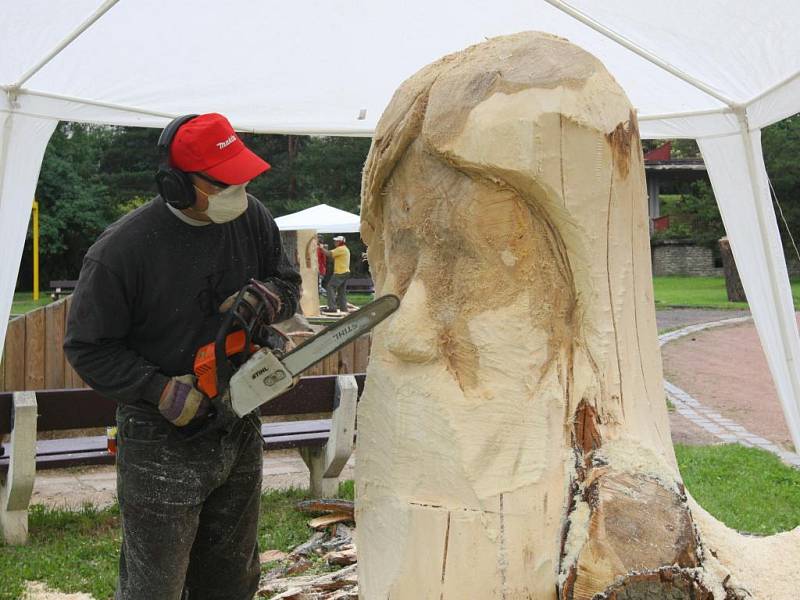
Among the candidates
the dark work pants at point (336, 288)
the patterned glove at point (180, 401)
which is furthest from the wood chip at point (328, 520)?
the dark work pants at point (336, 288)

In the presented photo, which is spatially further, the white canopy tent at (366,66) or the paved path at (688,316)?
the paved path at (688,316)

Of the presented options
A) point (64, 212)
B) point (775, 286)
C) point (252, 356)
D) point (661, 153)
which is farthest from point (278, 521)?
point (661, 153)

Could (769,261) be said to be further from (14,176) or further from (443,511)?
(14,176)

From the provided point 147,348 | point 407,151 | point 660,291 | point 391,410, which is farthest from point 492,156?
point 660,291

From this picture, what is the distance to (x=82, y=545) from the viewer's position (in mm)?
4047

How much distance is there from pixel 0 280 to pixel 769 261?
3.88 meters

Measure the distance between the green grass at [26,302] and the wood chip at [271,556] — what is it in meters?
11.8

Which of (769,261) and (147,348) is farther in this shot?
(769,261)

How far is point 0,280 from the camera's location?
3.85m

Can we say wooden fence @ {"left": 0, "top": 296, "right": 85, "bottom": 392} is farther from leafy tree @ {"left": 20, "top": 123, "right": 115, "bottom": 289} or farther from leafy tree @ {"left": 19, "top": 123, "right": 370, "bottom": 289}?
leafy tree @ {"left": 20, "top": 123, "right": 115, "bottom": 289}

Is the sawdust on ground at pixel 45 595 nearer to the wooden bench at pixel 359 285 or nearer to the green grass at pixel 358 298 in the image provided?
the green grass at pixel 358 298

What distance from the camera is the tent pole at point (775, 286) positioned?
14.3 feet

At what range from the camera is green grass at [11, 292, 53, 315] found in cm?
1517

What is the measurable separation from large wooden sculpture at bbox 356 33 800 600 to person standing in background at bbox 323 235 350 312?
12875 mm
